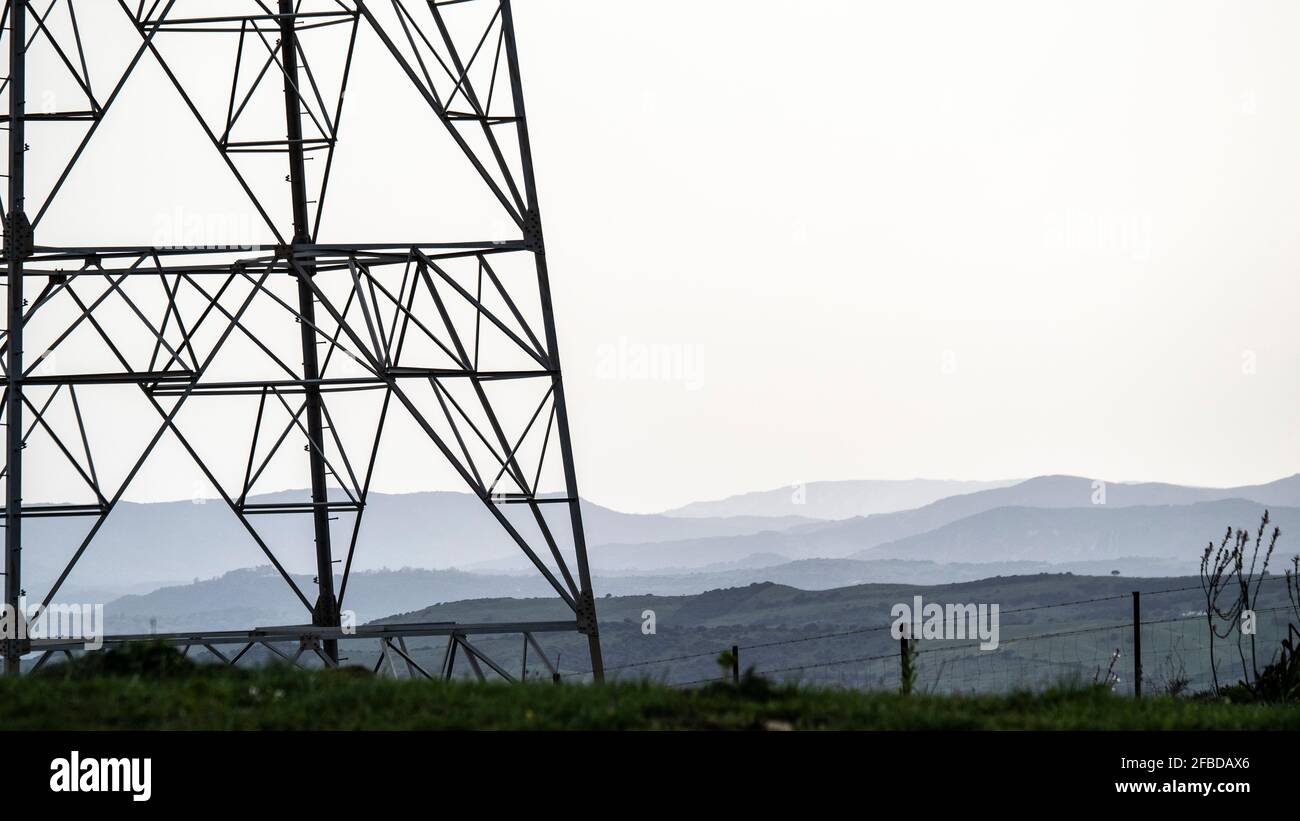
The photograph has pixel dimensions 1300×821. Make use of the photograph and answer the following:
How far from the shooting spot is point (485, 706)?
451 inches

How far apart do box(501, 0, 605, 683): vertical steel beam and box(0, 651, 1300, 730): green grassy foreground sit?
9.83m

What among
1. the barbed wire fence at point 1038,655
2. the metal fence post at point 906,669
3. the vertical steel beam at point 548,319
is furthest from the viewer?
the barbed wire fence at point 1038,655

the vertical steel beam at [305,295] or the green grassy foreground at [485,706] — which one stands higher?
the vertical steel beam at [305,295]

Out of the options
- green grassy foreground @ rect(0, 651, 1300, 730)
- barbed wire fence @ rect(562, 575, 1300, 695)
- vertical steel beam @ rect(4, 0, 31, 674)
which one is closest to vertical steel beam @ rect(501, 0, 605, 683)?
vertical steel beam @ rect(4, 0, 31, 674)

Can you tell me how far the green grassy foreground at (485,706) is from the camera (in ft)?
36.1

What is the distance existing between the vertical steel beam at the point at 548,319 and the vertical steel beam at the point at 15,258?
250 inches

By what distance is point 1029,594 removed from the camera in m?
107

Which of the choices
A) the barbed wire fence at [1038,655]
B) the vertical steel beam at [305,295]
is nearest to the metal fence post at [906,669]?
the vertical steel beam at [305,295]

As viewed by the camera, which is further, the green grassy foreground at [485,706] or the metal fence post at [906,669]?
the metal fence post at [906,669]

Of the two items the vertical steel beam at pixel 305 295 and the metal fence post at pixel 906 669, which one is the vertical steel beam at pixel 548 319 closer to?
the vertical steel beam at pixel 305 295

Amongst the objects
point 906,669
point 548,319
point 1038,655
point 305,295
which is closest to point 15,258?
point 305,295

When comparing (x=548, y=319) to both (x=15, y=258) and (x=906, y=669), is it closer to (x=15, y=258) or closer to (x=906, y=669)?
(x=15, y=258)

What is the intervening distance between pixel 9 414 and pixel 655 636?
75.0 m
